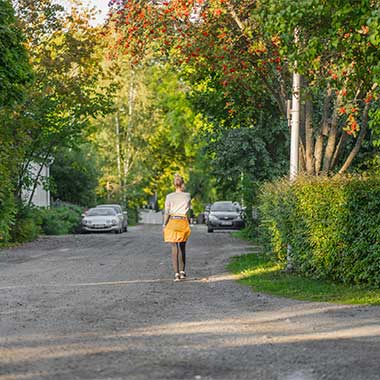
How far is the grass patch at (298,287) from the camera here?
13.0m

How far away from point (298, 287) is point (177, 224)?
2878 mm

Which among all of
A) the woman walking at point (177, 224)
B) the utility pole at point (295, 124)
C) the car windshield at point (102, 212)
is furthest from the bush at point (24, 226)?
the woman walking at point (177, 224)

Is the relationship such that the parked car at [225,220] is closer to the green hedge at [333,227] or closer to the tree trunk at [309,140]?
the tree trunk at [309,140]

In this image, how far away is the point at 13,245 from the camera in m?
30.6

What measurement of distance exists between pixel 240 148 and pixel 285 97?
36.9ft

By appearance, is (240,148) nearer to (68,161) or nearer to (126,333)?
(126,333)

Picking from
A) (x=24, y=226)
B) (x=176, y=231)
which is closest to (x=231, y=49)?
(x=176, y=231)

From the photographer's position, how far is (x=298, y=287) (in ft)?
48.4

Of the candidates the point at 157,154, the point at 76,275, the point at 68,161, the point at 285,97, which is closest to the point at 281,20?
the point at 76,275

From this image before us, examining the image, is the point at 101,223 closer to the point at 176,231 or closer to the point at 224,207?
the point at 224,207

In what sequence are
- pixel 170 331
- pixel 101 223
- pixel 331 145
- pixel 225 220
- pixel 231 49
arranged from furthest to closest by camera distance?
pixel 225 220, pixel 101 223, pixel 331 145, pixel 231 49, pixel 170 331

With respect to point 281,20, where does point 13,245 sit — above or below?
below

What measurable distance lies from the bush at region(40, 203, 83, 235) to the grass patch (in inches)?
990

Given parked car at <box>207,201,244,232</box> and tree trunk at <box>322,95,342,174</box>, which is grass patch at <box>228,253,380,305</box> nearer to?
tree trunk at <box>322,95,342,174</box>
